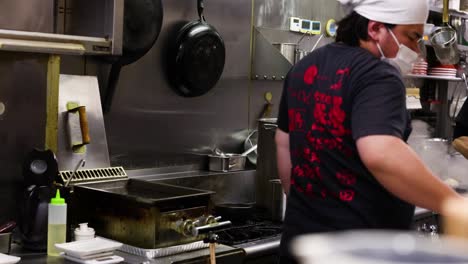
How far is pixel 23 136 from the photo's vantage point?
270 centimetres

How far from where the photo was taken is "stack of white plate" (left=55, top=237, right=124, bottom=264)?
7.80 ft

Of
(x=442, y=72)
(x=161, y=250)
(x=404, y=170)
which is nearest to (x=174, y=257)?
(x=161, y=250)

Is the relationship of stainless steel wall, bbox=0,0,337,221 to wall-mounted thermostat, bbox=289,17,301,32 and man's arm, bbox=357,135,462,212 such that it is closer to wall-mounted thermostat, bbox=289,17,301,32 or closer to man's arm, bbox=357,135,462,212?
wall-mounted thermostat, bbox=289,17,301,32

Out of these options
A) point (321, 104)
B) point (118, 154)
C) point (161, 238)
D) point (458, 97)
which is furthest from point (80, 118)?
point (458, 97)

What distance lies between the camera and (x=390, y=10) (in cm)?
211

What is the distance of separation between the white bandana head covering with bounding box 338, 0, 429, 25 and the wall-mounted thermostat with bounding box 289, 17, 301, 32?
230 centimetres

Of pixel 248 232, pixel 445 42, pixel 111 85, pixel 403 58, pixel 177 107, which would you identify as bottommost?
pixel 248 232

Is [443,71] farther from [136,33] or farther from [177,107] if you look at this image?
[136,33]

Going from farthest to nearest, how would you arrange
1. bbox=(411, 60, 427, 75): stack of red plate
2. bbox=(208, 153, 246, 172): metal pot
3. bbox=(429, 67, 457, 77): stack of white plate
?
1. bbox=(429, 67, 457, 77): stack of white plate
2. bbox=(411, 60, 427, 75): stack of red plate
3. bbox=(208, 153, 246, 172): metal pot

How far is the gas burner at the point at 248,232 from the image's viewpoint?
9.93 ft

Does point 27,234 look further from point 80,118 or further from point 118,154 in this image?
point 118,154

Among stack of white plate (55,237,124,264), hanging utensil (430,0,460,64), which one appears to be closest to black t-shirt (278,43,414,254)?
stack of white plate (55,237,124,264)

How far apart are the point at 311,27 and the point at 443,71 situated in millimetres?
1546

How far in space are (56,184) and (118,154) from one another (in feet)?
2.71
